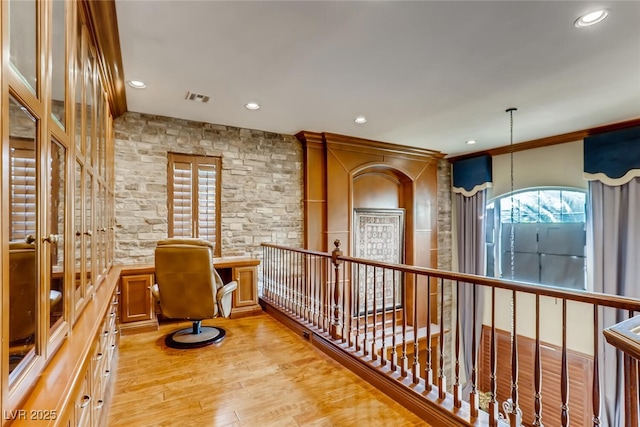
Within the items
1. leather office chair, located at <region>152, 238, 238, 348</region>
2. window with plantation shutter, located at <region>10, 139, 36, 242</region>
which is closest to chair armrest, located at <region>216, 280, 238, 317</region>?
leather office chair, located at <region>152, 238, 238, 348</region>

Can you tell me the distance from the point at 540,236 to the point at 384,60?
442 cm

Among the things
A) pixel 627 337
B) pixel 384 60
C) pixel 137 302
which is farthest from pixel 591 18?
pixel 137 302

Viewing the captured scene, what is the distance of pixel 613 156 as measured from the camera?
429cm

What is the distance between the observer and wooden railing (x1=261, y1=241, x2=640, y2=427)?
166 cm

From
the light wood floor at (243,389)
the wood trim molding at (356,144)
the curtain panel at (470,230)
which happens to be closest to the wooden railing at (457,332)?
the curtain panel at (470,230)

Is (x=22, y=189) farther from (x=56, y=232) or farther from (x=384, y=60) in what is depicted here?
(x=384, y=60)

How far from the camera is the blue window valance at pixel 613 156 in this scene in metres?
4.09

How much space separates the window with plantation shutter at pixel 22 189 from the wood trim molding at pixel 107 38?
126 cm

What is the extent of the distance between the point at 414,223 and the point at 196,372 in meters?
4.53

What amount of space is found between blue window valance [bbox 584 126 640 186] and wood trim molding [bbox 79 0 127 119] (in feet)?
19.0

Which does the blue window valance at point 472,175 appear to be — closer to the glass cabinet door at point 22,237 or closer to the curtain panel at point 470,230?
the curtain panel at point 470,230

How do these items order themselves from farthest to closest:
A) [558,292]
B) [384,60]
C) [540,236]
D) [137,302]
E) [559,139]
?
[540,236]
[559,139]
[137,302]
[384,60]
[558,292]

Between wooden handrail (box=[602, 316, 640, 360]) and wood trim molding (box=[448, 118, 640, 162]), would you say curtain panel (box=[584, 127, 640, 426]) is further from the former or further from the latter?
wooden handrail (box=[602, 316, 640, 360])

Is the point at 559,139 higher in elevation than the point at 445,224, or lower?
higher
